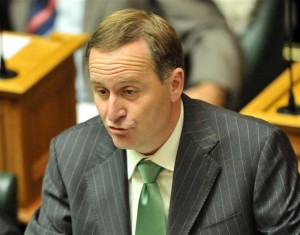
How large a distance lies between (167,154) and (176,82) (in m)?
0.28

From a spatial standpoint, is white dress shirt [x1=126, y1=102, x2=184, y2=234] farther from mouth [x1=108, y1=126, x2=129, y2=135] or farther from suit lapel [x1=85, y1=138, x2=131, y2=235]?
mouth [x1=108, y1=126, x2=129, y2=135]

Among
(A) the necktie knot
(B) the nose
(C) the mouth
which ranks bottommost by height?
(A) the necktie knot

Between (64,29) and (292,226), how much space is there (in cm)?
331

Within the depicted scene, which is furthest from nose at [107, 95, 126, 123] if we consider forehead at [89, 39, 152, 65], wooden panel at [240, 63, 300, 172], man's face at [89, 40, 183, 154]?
A: wooden panel at [240, 63, 300, 172]

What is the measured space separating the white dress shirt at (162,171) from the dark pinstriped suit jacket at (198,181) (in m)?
0.03

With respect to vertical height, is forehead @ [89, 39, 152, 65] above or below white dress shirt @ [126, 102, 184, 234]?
above

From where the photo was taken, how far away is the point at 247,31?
534 centimetres

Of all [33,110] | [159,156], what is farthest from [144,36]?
[33,110]

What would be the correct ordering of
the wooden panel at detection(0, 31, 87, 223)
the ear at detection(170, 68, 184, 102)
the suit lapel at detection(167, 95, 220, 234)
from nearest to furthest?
the ear at detection(170, 68, 184, 102) → the suit lapel at detection(167, 95, 220, 234) → the wooden panel at detection(0, 31, 87, 223)

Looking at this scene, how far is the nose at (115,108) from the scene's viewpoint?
8.58 ft

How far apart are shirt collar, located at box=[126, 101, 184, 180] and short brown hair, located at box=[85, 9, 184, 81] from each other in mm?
279

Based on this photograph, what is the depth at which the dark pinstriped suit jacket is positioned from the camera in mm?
2764

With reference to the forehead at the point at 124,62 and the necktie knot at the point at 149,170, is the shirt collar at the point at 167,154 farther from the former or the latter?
the forehead at the point at 124,62

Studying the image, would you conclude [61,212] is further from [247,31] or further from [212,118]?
[247,31]
